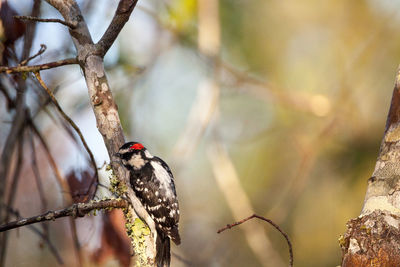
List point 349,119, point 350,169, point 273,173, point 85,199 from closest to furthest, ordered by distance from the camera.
Result: point 85,199 < point 349,119 < point 350,169 < point 273,173

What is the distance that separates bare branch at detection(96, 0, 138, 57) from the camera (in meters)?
2.77

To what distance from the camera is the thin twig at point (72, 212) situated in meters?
2.40

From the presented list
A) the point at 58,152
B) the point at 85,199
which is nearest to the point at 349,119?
the point at 58,152

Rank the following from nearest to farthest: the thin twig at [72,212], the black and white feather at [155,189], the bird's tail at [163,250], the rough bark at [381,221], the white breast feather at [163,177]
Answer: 1. the rough bark at [381,221]
2. the thin twig at [72,212]
3. the bird's tail at [163,250]
4. the black and white feather at [155,189]
5. the white breast feather at [163,177]

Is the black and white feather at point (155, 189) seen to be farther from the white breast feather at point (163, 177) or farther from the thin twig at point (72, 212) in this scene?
the thin twig at point (72, 212)

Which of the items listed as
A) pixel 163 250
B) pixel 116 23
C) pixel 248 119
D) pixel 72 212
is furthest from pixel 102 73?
pixel 248 119

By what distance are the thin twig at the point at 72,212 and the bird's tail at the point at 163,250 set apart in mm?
889

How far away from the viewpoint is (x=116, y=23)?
2.86 meters

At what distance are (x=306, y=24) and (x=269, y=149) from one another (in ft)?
11.5

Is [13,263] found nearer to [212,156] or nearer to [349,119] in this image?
[212,156]

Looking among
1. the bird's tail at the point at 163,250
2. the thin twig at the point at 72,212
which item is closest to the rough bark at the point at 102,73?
the thin twig at the point at 72,212

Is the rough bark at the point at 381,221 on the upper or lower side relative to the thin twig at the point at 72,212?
lower

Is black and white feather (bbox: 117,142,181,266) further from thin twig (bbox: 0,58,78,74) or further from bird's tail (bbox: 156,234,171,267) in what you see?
thin twig (bbox: 0,58,78,74)

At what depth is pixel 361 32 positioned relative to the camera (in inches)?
375
